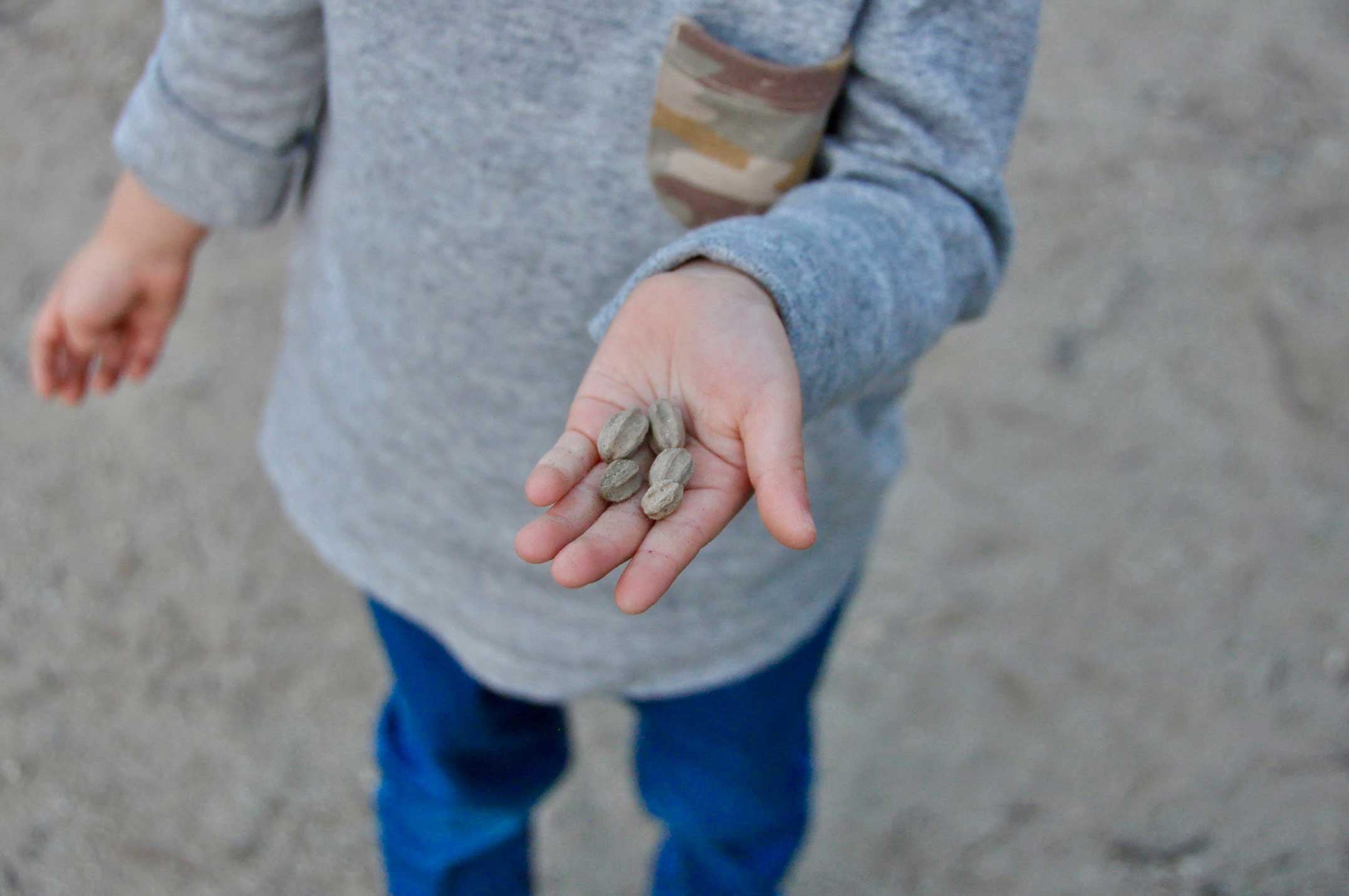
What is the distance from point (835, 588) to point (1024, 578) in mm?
1005

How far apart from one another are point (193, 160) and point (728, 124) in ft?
1.89

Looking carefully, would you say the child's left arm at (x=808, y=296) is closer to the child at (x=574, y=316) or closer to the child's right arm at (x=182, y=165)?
the child at (x=574, y=316)

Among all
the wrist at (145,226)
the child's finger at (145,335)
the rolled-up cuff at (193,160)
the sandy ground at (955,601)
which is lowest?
the sandy ground at (955,601)

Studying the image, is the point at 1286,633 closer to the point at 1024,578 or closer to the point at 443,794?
the point at 1024,578

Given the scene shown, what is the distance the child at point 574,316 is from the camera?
0.84 metres

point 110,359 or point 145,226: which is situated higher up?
point 145,226

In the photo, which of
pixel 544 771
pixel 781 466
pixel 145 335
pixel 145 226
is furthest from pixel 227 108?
pixel 544 771

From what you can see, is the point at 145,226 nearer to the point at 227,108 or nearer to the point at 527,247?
the point at 227,108

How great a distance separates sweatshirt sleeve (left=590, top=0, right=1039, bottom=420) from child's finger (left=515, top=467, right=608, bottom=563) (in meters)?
0.14

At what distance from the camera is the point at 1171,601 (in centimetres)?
217

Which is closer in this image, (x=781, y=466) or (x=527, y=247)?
(x=781, y=466)

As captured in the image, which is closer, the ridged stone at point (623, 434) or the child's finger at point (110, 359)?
the ridged stone at point (623, 434)

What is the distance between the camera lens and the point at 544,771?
1.46 m

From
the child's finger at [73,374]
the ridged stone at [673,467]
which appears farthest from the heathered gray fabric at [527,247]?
the child's finger at [73,374]
